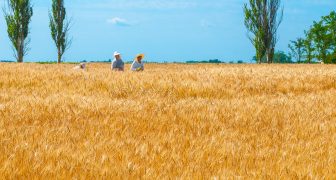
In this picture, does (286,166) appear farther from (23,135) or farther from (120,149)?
(23,135)

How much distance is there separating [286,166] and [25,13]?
186ft

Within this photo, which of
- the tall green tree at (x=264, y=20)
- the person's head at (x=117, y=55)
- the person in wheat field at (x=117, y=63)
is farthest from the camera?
the tall green tree at (x=264, y=20)

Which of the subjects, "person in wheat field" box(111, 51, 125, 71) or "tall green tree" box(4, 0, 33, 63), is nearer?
"person in wheat field" box(111, 51, 125, 71)

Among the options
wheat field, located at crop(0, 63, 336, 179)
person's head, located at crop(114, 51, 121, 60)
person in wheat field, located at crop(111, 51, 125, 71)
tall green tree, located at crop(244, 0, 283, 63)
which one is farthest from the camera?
tall green tree, located at crop(244, 0, 283, 63)

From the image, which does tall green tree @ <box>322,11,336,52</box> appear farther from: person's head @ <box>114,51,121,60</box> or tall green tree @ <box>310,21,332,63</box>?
person's head @ <box>114,51,121,60</box>

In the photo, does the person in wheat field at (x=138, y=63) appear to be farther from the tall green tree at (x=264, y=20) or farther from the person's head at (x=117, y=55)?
the tall green tree at (x=264, y=20)

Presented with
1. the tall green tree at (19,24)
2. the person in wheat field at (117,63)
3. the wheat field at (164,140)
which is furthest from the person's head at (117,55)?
the tall green tree at (19,24)

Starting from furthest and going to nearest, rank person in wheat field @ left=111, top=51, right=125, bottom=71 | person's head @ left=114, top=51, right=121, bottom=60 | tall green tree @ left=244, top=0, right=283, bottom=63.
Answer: tall green tree @ left=244, top=0, right=283, bottom=63 < person in wheat field @ left=111, top=51, right=125, bottom=71 < person's head @ left=114, top=51, right=121, bottom=60

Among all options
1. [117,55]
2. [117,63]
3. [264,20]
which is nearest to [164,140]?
[117,55]

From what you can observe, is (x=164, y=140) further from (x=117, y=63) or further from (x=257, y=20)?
(x=257, y=20)

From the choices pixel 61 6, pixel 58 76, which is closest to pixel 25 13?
pixel 61 6

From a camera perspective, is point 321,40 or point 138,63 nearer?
point 138,63

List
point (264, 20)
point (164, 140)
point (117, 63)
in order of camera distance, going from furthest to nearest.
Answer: point (264, 20) < point (117, 63) < point (164, 140)

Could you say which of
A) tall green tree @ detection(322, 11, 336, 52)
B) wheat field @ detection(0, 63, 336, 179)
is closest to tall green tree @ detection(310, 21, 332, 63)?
tall green tree @ detection(322, 11, 336, 52)
